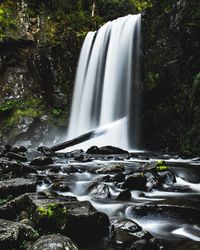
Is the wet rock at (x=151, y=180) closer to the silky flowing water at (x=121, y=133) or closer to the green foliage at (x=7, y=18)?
the silky flowing water at (x=121, y=133)

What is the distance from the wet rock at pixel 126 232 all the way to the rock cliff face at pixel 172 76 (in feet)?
22.8

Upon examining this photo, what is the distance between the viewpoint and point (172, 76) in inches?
478

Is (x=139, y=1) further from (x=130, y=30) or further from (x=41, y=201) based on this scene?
(x=41, y=201)

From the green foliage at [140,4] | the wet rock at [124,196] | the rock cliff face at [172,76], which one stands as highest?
the green foliage at [140,4]

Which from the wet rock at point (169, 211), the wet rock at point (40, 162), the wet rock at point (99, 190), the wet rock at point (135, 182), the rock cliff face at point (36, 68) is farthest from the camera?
the rock cliff face at point (36, 68)

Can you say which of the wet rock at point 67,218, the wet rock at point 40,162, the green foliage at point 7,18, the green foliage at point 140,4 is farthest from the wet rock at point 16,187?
the green foliage at point 140,4

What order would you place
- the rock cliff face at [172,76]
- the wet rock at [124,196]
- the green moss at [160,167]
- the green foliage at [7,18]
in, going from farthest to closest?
the green foliage at [7,18]
the rock cliff face at [172,76]
the green moss at [160,167]
the wet rock at [124,196]

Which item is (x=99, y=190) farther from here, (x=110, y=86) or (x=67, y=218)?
(x=110, y=86)

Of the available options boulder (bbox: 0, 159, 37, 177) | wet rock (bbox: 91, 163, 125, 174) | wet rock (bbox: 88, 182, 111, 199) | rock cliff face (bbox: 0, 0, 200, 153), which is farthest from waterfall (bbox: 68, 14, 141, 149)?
wet rock (bbox: 88, 182, 111, 199)

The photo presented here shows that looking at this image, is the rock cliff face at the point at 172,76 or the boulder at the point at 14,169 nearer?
the boulder at the point at 14,169

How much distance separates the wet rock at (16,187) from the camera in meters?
4.97

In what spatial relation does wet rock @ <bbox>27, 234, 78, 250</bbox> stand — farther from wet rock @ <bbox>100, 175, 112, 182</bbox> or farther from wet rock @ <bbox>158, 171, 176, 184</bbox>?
wet rock @ <bbox>158, 171, 176, 184</bbox>

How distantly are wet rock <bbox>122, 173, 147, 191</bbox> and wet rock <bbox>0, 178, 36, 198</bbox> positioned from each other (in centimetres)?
163

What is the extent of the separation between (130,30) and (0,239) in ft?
43.7
